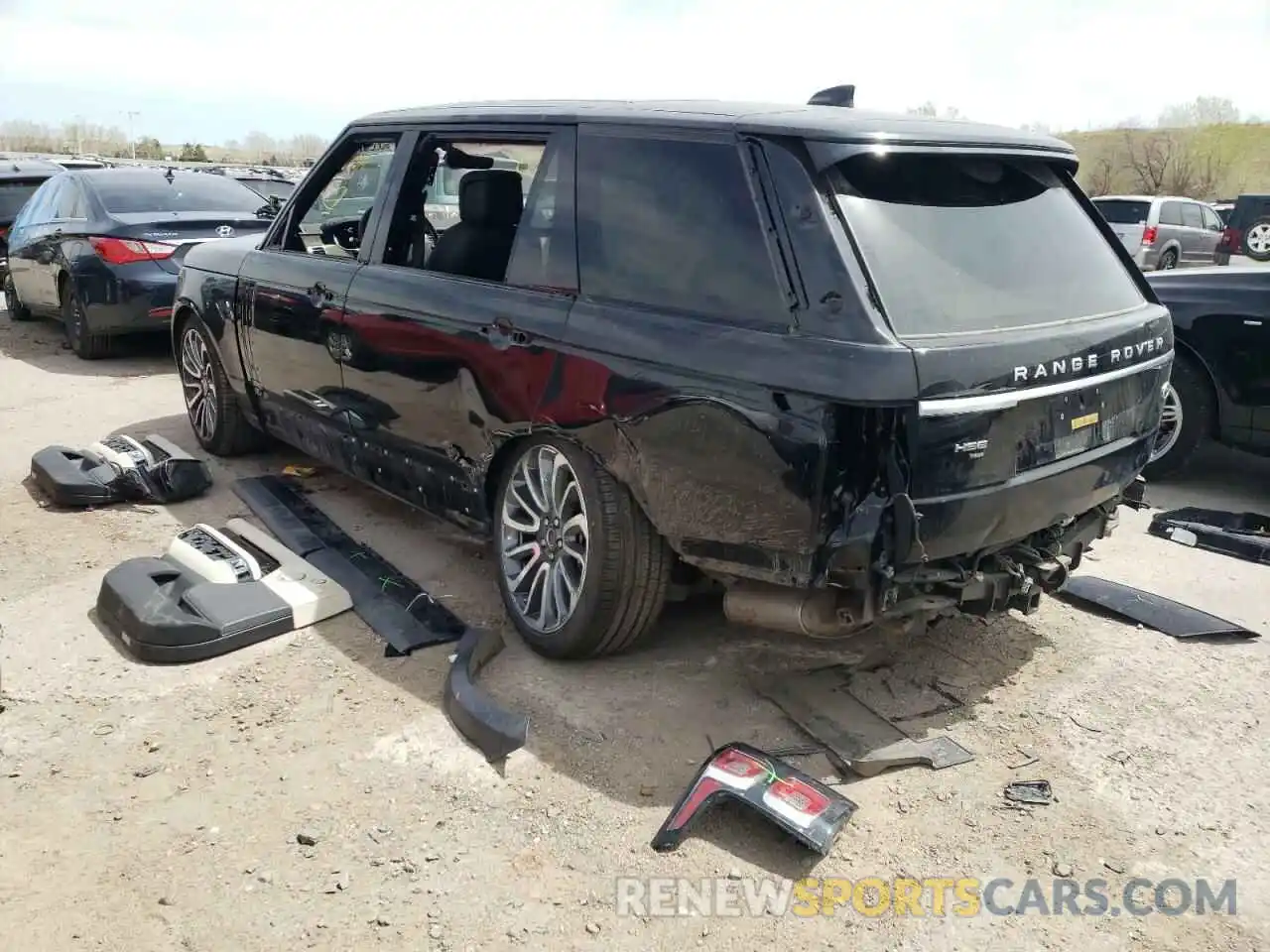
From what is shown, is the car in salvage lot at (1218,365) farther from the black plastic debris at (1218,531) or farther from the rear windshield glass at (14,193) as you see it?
the rear windshield glass at (14,193)

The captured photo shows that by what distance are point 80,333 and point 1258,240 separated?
65.9 ft

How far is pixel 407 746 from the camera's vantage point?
317 cm

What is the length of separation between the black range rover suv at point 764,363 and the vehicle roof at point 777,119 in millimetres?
16

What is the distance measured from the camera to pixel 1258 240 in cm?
1975

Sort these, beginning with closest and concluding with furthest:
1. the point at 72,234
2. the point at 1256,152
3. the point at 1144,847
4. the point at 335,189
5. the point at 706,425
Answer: the point at 1144,847
the point at 706,425
the point at 335,189
the point at 72,234
the point at 1256,152

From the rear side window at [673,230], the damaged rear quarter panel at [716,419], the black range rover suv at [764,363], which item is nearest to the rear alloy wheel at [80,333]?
the black range rover suv at [764,363]

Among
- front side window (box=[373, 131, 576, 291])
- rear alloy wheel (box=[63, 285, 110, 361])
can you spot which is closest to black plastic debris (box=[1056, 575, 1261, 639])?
front side window (box=[373, 131, 576, 291])

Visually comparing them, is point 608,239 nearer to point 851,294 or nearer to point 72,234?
point 851,294

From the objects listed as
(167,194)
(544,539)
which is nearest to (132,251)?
(167,194)

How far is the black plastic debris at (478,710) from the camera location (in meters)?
3.10

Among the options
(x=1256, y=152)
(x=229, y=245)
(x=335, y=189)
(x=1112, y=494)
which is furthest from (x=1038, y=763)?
(x=1256, y=152)

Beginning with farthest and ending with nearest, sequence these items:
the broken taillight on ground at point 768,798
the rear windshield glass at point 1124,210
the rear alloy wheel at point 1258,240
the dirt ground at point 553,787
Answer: the rear alloy wheel at point 1258,240 < the rear windshield glass at point 1124,210 < the broken taillight on ground at point 768,798 < the dirt ground at point 553,787

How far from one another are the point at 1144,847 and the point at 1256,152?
6032cm

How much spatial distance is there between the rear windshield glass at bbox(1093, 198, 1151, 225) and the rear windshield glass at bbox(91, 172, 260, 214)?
14.7m
